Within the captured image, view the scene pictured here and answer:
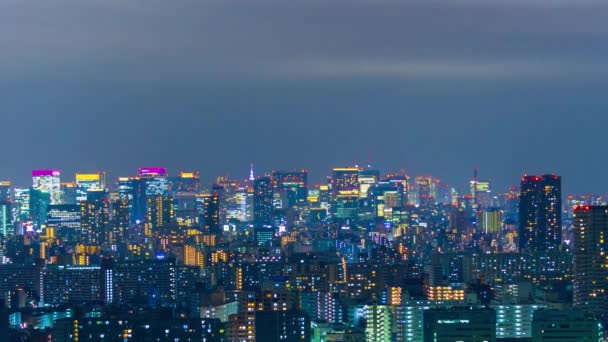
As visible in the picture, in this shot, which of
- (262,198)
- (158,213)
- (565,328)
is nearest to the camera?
(565,328)

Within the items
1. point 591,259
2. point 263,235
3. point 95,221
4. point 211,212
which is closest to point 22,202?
point 95,221

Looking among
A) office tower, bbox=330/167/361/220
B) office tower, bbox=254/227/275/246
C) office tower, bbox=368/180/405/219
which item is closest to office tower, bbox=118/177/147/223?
office tower, bbox=254/227/275/246

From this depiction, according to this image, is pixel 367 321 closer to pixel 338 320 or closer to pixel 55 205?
pixel 338 320

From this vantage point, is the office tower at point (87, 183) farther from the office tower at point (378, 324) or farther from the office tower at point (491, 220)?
the office tower at point (378, 324)

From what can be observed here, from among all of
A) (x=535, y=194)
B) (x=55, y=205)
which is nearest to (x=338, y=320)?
(x=535, y=194)

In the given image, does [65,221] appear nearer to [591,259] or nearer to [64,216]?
[64,216]

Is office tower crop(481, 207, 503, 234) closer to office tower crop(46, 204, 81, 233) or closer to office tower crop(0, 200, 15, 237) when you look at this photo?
office tower crop(46, 204, 81, 233)
